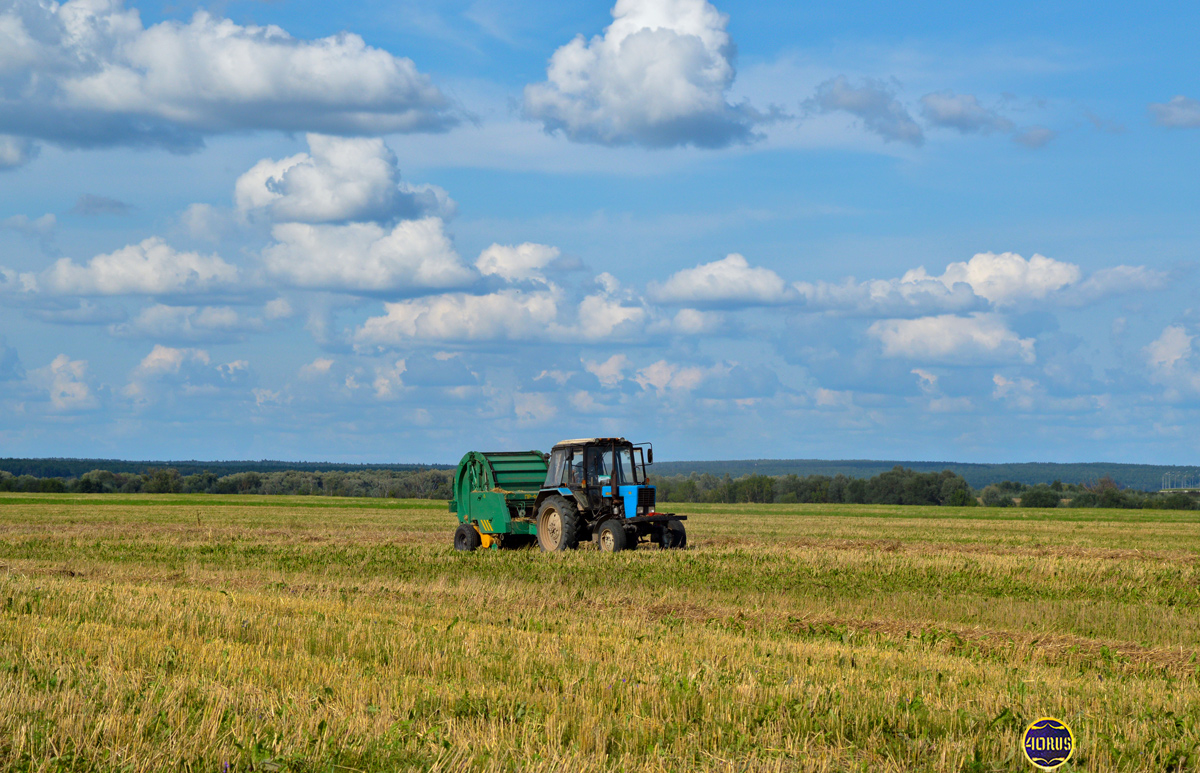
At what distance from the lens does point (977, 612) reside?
15195 millimetres

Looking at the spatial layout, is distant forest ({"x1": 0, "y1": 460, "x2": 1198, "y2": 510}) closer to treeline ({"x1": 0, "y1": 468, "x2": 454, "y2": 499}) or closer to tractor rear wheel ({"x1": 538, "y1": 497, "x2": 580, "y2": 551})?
treeline ({"x1": 0, "y1": 468, "x2": 454, "y2": 499})

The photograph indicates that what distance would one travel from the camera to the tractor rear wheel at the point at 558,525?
2352 cm

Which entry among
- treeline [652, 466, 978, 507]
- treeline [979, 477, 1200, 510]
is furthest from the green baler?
treeline [652, 466, 978, 507]

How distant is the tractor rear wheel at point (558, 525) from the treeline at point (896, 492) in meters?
70.9

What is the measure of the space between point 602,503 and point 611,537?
112 centimetres

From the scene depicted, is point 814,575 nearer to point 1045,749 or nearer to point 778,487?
point 1045,749

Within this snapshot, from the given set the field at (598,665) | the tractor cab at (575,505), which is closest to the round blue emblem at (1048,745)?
the field at (598,665)

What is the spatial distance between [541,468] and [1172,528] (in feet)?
107

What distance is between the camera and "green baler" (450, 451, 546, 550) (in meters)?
25.5

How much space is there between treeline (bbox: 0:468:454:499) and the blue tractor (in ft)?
236

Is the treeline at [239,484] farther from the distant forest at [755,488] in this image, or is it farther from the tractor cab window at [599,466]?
the tractor cab window at [599,466]

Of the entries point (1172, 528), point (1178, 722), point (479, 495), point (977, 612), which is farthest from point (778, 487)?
point (1178, 722)

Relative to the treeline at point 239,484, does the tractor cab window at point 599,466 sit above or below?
above

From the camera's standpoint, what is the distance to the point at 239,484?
11369cm
